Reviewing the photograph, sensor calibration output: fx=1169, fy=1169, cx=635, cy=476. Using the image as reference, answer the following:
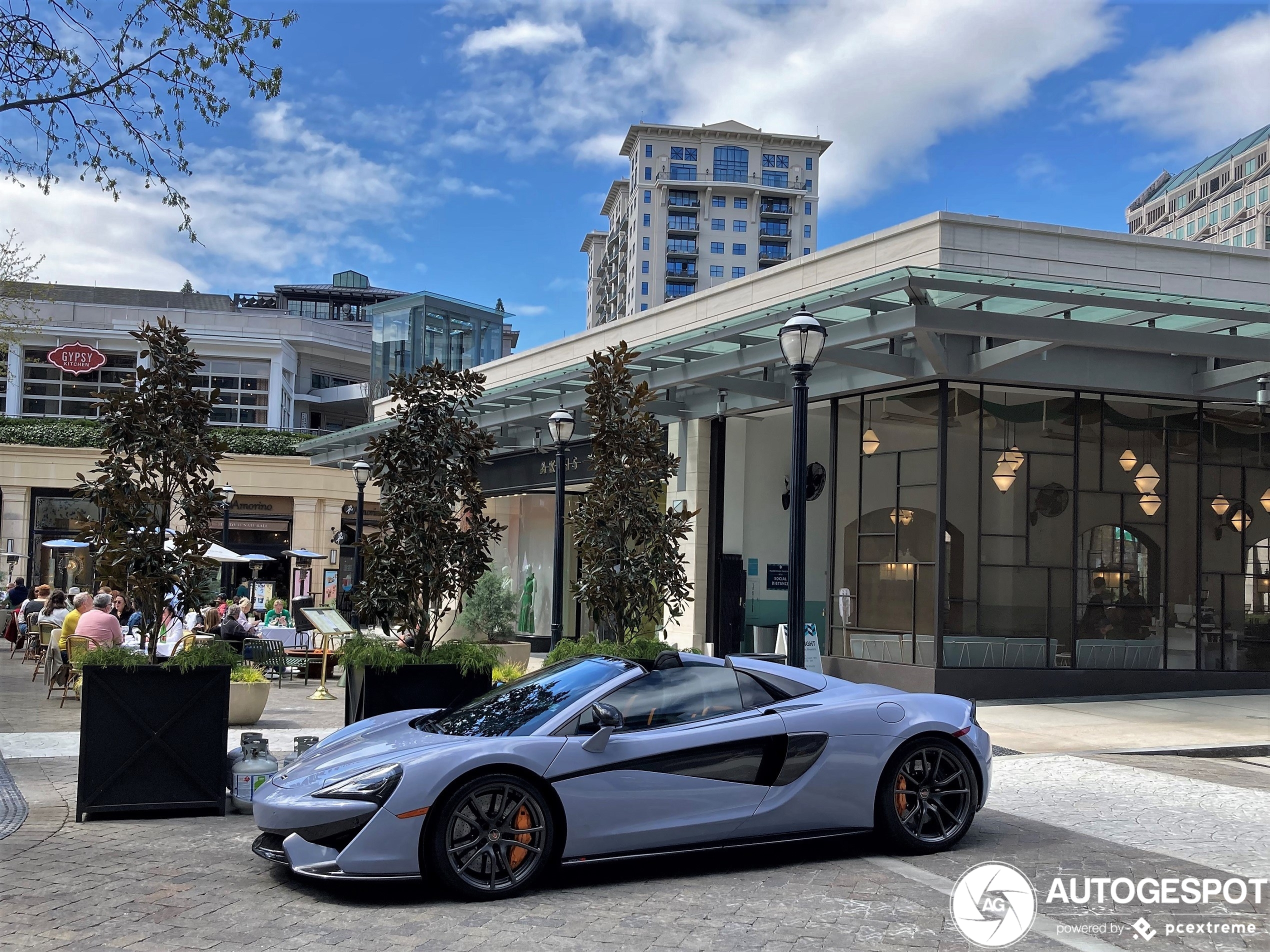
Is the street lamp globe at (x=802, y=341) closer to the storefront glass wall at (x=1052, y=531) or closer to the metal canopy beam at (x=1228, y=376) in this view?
the storefront glass wall at (x=1052, y=531)

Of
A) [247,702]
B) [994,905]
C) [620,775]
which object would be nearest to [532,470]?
[247,702]

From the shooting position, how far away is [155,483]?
8844mm

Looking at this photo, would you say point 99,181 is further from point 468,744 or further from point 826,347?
point 826,347

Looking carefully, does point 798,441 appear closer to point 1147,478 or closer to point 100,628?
point 100,628

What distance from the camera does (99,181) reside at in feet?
31.4

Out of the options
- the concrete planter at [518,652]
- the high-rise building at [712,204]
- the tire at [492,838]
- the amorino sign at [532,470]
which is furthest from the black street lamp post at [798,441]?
the high-rise building at [712,204]

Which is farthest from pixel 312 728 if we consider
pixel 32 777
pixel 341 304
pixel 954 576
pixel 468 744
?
pixel 341 304

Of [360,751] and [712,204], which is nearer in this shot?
[360,751]

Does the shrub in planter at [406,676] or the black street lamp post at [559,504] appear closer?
the shrub in planter at [406,676]

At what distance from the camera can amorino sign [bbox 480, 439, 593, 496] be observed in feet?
79.1

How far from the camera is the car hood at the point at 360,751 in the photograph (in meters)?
6.14

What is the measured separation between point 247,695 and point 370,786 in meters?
7.26

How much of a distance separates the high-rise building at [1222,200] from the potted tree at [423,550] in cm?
10729

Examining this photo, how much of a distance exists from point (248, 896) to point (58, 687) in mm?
12704
